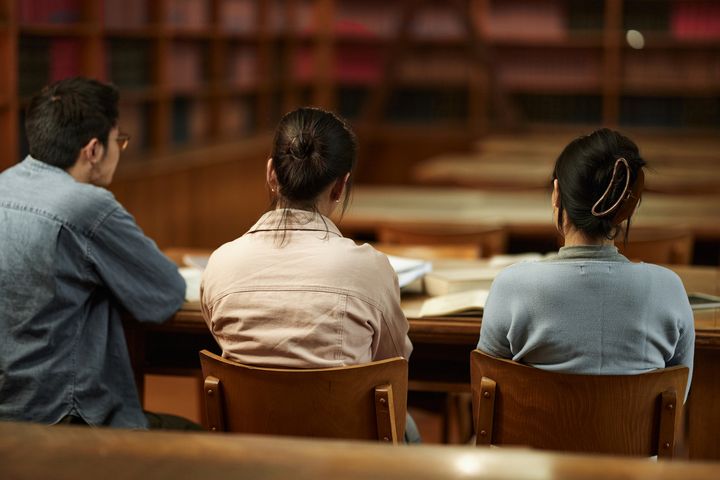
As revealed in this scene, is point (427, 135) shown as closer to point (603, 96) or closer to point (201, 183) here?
point (603, 96)

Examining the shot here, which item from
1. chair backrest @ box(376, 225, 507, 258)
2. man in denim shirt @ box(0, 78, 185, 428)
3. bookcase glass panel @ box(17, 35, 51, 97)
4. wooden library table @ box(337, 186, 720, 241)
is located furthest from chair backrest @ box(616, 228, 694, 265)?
bookcase glass panel @ box(17, 35, 51, 97)

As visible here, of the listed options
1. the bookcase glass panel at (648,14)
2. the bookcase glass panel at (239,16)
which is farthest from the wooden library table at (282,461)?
the bookcase glass panel at (648,14)

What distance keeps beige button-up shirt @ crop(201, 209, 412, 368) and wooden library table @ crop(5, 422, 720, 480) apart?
3.10 ft

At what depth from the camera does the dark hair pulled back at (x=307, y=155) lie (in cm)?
190

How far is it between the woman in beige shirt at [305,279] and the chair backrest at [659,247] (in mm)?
1359

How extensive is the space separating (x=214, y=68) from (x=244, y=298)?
4.51m

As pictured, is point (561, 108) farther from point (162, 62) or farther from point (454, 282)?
point (454, 282)

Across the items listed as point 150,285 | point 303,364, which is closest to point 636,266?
point 303,364

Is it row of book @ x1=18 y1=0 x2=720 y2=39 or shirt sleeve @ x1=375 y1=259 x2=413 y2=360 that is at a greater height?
row of book @ x1=18 y1=0 x2=720 y2=39

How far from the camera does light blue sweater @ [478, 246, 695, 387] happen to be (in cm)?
177

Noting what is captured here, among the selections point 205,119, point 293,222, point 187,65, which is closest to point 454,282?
point 293,222

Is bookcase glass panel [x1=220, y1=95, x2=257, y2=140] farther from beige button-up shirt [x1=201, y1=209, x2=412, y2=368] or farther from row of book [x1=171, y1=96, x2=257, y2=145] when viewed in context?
beige button-up shirt [x1=201, y1=209, x2=412, y2=368]

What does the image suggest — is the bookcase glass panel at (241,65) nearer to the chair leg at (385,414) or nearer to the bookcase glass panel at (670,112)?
the bookcase glass panel at (670,112)

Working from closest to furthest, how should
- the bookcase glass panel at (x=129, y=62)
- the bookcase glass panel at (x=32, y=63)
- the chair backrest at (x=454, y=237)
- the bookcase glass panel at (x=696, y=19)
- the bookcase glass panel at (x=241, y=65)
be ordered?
1. the chair backrest at (x=454, y=237)
2. the bookcase glass panel at (x=32, y=63)
3. the bookcase glass panel at (x=129, y=62)
4. the bookcase glass panel at (x=241, y=65)
5. the bookcase glass panel at (x=696, y=19)
